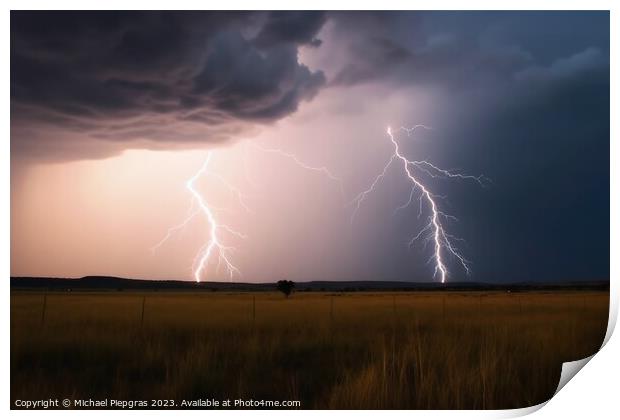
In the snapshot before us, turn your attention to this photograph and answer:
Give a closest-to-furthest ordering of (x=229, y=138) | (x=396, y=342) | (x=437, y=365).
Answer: (x=437, y=365)
(x=396, y=342)
(x=229, y=138)

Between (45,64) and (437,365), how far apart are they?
3788 mm

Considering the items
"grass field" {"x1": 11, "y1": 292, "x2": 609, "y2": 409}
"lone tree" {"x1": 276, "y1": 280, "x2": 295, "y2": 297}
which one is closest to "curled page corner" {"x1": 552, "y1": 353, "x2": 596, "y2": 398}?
"grass field" {"x1": 11, "y1": 292, "x2": 609, "y2": 409}

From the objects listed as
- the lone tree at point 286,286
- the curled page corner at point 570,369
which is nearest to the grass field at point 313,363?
the curled page corner at point 570,369

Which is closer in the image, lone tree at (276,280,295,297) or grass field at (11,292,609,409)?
grass field at (11,292,609,409)

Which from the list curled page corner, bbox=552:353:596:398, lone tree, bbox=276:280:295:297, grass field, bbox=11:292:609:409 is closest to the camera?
grass field, bbox=11:292:609:409

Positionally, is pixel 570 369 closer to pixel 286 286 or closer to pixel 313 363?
pixel 313 363

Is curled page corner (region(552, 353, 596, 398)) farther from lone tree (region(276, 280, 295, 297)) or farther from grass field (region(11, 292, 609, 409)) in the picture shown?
lone tree (region(276, 280, 295, 297))

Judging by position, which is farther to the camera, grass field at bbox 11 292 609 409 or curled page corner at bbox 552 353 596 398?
curled page corner at bbox 552 353 596 398

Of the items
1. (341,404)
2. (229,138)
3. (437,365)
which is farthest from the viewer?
(229,138)

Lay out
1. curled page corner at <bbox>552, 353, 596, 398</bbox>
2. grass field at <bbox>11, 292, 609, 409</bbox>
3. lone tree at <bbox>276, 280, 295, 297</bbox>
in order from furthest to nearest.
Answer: lone tree at <bbox>276, 280, 295, 297</bbox> → curled page corner at <bbox>552, 353, 596, 398</bbox> → grass field at <bbox>11, 292, 609, 409</bbox>

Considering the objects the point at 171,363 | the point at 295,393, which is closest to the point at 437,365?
the point at 295,393

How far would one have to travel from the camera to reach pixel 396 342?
4.09 metres

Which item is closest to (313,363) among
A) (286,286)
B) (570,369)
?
(570,369)
